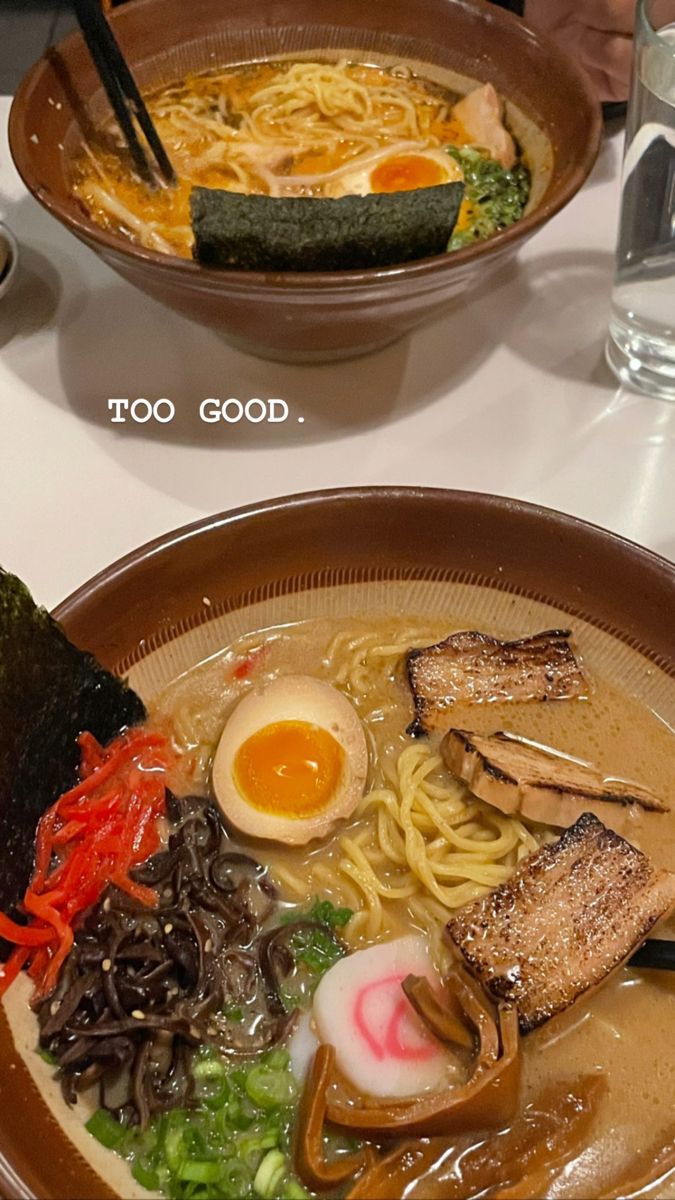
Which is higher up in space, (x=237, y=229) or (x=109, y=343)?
(x=237, y=229)

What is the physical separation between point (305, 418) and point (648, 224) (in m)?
0.85

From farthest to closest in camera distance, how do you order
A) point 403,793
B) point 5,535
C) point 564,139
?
point 564,139
point 5,535
point 403,793

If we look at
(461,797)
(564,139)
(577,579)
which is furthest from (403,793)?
(564,139)

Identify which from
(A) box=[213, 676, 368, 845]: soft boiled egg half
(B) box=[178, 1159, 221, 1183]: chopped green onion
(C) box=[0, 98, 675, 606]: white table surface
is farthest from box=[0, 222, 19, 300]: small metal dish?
(B) box=[178, 1159, 221, 1183]: chopped green onion

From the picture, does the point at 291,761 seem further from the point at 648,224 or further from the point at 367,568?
the point at 648,224

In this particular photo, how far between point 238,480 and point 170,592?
49cm

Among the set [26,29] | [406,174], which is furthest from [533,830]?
[26,29]

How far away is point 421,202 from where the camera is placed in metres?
1.79

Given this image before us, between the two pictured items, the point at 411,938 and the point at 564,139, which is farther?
the point at 564,139

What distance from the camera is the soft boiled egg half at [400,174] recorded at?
2.36 metres

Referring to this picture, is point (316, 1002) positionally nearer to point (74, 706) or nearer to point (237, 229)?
point (74, 706)

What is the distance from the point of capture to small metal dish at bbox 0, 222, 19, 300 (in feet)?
7.70

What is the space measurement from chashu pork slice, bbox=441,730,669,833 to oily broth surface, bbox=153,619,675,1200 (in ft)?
0.14

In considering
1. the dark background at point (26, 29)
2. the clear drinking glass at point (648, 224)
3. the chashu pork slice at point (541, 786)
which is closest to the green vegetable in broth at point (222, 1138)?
the chashu pork slice at point (541, 786)
